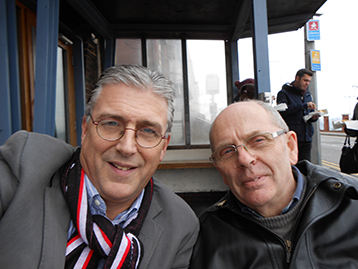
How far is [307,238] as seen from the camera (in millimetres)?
1190

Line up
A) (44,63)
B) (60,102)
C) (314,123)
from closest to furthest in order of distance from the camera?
(44,63) < (60,102) < (314,123)

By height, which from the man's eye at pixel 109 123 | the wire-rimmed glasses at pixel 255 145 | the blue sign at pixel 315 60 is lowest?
the wire-rimmed glasses at pixel 255 145

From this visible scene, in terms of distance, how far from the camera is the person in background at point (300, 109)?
343cm

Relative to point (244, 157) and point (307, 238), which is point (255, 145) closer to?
point (244, 157)

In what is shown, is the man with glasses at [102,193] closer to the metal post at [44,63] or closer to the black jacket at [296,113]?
the metal post at [44,63]

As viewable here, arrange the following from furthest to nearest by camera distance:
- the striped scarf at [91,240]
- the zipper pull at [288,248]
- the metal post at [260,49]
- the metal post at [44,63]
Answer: the metal post at [260,49]
the metal post at [44,63]
the zipper pull at [288,248]
the striped scarf at [91,240]

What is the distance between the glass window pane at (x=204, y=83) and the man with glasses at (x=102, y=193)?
3.84 metres

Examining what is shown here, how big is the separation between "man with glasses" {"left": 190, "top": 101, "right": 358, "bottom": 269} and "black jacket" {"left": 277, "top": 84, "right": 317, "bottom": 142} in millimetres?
2155

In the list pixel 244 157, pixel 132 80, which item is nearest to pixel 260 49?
pixel 244 157

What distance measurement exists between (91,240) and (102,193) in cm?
23

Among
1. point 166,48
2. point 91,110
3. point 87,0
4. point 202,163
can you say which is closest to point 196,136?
point 202,163

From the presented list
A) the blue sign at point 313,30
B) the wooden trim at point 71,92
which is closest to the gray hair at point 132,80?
the wooden trim at point 71,92

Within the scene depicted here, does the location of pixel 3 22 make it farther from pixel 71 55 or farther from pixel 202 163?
pixel 202 163

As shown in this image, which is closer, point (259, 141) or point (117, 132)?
point (117, 132)
